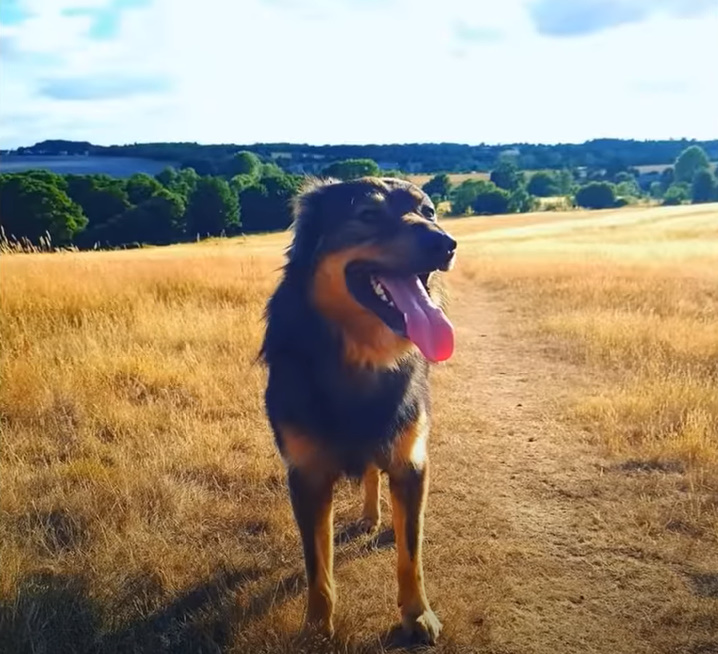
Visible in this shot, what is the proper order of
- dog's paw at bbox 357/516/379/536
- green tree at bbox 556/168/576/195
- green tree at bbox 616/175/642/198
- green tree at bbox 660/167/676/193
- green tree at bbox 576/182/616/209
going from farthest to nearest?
green tree at bbox 660/167/676/193
green tree at bbox 616/175/642/198
green tree at bbox 576/182/616/209
green tree at bbox 556/168/576/195
dog's paw at bbox 357/516/379/536

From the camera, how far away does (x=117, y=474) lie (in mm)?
5043

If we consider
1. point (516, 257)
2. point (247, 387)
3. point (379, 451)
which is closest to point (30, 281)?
point (247, 387)

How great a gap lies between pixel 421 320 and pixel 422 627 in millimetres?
1434

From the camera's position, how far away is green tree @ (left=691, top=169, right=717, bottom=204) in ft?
212

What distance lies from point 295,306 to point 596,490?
2730mm

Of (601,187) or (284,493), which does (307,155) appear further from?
(601,187)

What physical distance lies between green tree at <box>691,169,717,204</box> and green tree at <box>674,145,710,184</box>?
1.87 m

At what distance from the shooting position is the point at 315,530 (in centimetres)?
361

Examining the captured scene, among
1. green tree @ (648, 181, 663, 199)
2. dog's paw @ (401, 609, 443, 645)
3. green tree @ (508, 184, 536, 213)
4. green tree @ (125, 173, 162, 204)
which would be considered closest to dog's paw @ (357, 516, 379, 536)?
dog's paw @ (401, 609, 443, 645)

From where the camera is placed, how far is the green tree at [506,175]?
39.2m

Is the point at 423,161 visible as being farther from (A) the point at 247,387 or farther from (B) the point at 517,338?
(A) the point at 247,387

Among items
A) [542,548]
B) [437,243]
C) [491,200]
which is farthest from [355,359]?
[491,200]

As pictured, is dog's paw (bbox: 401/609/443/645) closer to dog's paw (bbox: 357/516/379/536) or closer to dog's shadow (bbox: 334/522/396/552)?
dog's shadow (bbox: 334/522/396/552)

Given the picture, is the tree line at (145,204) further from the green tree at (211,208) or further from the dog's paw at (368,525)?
the dog's paw at (368,525)
